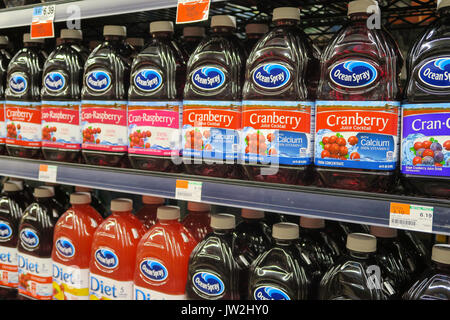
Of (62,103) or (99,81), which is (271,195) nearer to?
(99,81)

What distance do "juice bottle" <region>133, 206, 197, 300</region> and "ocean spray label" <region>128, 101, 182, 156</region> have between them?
218mm

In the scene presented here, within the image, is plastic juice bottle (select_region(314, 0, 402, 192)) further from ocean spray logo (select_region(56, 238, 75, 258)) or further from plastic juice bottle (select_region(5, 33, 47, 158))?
plastic juice bottle (select_region(5, 33, 47, 158))

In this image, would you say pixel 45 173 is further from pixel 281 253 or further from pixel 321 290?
pixel 321 290

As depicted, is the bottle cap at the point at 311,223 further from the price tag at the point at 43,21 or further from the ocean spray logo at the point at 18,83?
the ocean spray logo at the point at 18,83

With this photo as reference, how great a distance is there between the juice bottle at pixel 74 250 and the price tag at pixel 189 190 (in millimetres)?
594

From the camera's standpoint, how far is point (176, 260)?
1.39 metres

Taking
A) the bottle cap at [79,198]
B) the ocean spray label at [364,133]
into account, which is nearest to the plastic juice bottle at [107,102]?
the bottle cap at [79,198]

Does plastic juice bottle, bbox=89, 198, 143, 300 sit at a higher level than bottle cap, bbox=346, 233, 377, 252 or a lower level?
lower

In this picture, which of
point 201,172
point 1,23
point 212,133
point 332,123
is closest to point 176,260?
point 201,172

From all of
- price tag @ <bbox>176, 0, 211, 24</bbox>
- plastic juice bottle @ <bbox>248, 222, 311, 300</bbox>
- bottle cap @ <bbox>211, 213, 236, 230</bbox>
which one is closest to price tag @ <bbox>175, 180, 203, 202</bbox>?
bottle cap @ <bbox>211, 213, 236, 230</bbox>

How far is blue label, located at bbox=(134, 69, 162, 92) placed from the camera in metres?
1.39

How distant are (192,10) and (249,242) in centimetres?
71

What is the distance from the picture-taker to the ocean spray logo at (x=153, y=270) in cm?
138

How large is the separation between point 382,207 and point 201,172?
55 cm
